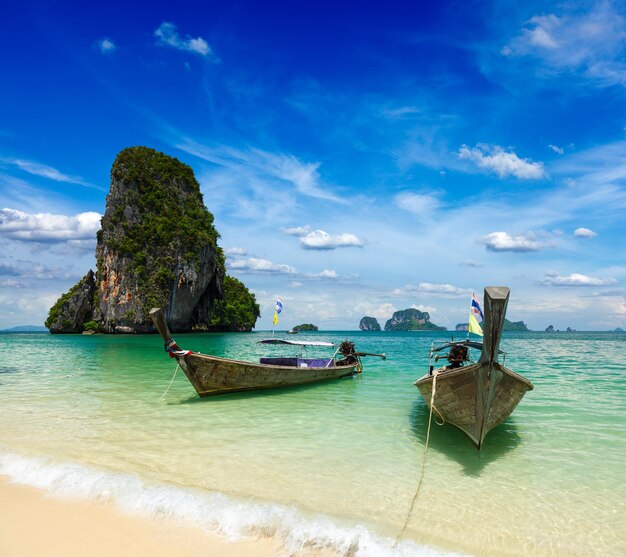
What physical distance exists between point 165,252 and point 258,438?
6503 centimetres

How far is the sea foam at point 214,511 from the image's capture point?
14.0 feet

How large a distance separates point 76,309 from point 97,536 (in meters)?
79.0

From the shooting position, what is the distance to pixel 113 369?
67.1ft

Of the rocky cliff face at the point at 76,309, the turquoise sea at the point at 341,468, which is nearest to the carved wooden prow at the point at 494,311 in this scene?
the turquoise sea at the point at 341,468

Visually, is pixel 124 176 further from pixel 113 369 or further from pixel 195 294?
pixel 113 369

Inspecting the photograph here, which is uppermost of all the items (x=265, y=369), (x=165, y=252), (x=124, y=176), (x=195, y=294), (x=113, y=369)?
(x=124, y=176)

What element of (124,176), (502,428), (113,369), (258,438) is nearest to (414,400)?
(502,428)

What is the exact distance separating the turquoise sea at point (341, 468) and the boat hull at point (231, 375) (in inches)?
19.7

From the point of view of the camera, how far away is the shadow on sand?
6887 millimetres

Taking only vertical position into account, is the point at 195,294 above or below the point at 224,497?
above

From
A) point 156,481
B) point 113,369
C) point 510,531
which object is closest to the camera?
point 510,531

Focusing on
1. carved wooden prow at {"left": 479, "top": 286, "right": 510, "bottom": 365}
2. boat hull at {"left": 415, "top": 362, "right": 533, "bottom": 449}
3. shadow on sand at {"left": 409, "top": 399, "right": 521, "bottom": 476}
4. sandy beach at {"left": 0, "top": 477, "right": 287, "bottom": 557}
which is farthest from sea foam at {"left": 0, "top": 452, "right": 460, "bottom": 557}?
boat hull at {"left": 415, "top": 362, "right": 533, "bottom": 449}

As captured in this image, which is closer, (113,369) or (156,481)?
(156,481)

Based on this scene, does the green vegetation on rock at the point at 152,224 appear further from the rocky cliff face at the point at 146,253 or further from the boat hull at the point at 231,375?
the boat hull at the point at 231,375
